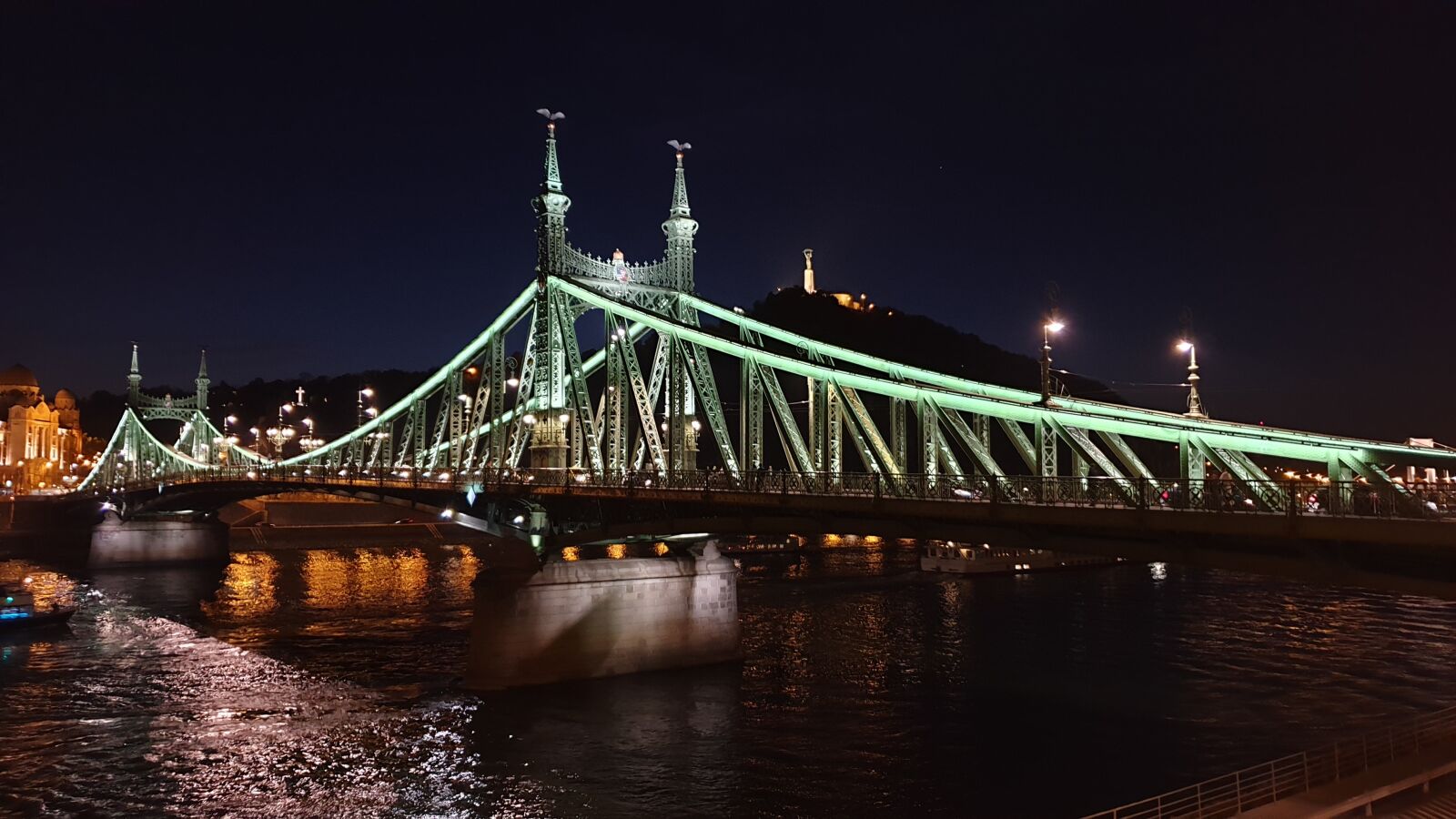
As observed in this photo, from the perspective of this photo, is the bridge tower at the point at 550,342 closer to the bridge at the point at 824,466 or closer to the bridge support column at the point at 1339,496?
the bridge at the point at 824,466

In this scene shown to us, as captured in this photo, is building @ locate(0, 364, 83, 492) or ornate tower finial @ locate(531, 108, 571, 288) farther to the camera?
building @ locate(0, 364, 83, 492)

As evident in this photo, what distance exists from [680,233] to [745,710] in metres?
23.9

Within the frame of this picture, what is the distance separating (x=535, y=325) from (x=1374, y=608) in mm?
36759

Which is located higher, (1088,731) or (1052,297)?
(1052,297)

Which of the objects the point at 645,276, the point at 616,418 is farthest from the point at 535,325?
the point at 616,418

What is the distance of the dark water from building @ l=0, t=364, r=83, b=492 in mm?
97784

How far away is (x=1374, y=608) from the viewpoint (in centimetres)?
4291

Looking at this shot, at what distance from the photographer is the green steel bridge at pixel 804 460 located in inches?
682

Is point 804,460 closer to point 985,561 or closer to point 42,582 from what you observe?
point 985,561

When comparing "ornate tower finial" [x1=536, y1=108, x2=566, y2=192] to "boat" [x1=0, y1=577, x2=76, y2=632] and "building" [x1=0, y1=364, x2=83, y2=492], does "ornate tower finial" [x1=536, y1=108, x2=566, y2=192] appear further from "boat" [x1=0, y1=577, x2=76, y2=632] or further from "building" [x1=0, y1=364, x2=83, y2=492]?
"building" [x1=0, y1=364, x2=83, y2=492]

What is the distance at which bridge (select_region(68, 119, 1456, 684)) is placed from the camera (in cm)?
1714

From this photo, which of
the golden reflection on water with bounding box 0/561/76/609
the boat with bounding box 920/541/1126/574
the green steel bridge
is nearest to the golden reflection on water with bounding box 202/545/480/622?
the green steel bridge

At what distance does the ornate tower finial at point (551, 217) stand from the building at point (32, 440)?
342 ft

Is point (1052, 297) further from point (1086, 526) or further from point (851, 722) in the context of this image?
point (851, 722)
